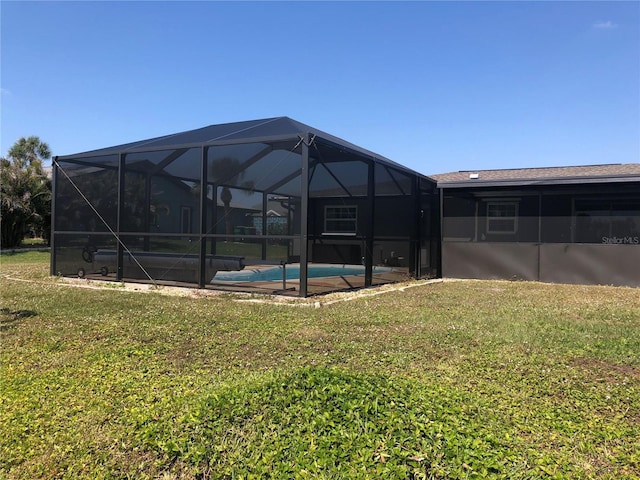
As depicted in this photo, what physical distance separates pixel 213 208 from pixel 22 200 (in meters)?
16.2

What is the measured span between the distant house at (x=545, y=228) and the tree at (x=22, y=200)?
1884 cm

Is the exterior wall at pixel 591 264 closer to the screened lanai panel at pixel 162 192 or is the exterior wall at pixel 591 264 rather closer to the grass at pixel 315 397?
the grass at pixel 315 397

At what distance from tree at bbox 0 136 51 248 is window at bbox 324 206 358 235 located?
14.2 metres

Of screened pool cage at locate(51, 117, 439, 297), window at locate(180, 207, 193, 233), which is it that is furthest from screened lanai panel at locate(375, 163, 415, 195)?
window at locate(180, 207, 193, 233)

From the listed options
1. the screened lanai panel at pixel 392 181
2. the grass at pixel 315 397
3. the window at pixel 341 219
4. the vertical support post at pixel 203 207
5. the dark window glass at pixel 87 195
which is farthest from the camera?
the window at pixel 341 219

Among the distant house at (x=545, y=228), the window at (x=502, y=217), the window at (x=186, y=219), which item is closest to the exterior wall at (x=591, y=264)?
the distant house at (x=545, y=228)

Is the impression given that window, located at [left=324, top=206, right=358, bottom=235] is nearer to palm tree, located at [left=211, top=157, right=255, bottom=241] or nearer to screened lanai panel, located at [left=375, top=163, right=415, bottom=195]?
screened lanai panel, located at [left=375, top=163, right=415, bottom=195]

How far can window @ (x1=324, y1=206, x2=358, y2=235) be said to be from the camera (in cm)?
1541

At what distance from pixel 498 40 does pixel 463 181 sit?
11.7 feet

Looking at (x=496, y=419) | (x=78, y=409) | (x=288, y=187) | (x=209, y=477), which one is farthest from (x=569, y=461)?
(x=288, y=187)

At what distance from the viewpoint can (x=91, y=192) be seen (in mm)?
10023

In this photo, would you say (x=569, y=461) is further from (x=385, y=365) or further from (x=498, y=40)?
(x=498, y=40)

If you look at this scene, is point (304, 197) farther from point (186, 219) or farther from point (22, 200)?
point (22, 200)

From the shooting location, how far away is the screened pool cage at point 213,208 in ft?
28.1
